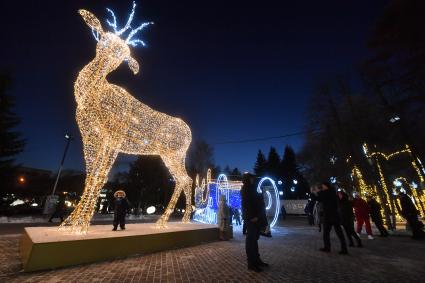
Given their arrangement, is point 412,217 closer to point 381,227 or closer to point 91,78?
point 381,227

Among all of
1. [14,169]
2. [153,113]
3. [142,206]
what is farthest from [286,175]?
[153,113]

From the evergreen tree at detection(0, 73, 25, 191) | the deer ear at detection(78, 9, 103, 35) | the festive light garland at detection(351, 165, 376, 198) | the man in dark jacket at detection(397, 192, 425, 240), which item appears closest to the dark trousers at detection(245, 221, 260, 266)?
the deer ear at detection(78, 9, 103, 35)

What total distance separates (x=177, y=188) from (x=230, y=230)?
2546 mm

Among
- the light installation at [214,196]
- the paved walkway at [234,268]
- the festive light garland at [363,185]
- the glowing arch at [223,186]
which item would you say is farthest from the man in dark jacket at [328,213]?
the glowing arch at [223,186]

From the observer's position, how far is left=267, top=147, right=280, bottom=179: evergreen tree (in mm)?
51781

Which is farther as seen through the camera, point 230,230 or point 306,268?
point 230,230

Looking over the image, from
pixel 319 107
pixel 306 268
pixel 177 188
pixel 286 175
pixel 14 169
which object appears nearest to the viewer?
pixel 306 268

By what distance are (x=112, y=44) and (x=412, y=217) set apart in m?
11.2

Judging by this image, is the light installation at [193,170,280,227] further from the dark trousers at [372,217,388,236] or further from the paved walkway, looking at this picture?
the paved walkway

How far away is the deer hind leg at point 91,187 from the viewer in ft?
20.1

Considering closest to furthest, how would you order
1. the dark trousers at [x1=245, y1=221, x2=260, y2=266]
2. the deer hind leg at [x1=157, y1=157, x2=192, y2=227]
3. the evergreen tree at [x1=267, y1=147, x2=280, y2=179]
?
the dark trousers at [x1=245, y1=221, x2=260, y2=266] → the deer hind leg at [x1=157, y1=157, x2=192, y2=227] → the evergreen tree at [x1=267, y1=147, x2=280, y2=179]

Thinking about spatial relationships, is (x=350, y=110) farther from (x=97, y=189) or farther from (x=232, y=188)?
(x=97, y=189)

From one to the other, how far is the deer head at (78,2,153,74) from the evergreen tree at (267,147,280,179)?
47.6 meters

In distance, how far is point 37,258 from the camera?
449cm
